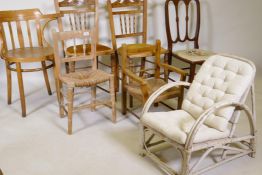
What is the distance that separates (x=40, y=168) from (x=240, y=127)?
180cm

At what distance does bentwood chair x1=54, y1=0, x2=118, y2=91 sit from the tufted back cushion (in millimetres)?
1216

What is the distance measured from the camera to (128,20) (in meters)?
3.86

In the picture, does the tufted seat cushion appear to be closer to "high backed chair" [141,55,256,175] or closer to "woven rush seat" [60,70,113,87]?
"high backed chair" [141,55,256,175]

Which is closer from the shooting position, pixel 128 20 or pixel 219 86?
pixel 219 86

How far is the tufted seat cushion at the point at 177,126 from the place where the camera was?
7.05ft

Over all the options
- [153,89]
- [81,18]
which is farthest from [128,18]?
[153,89]

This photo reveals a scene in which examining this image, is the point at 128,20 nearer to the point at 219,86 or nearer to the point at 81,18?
the point at 81,18

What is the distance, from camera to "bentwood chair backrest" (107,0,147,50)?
363 cm

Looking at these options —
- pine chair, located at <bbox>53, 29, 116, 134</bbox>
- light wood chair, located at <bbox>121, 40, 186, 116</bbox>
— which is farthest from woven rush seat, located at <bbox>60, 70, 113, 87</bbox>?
light wood chair, located at <bbox>121, 40, 186, 116</bbox>

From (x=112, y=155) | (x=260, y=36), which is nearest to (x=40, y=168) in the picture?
(x=112, y=155)

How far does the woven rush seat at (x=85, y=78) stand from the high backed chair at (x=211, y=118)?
62cm

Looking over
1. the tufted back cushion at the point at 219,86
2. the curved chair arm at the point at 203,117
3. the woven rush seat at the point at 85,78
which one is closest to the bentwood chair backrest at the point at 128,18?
the woven rush seat at the point at 85,78

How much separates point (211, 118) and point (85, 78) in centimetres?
119

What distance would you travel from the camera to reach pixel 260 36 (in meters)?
4.77
